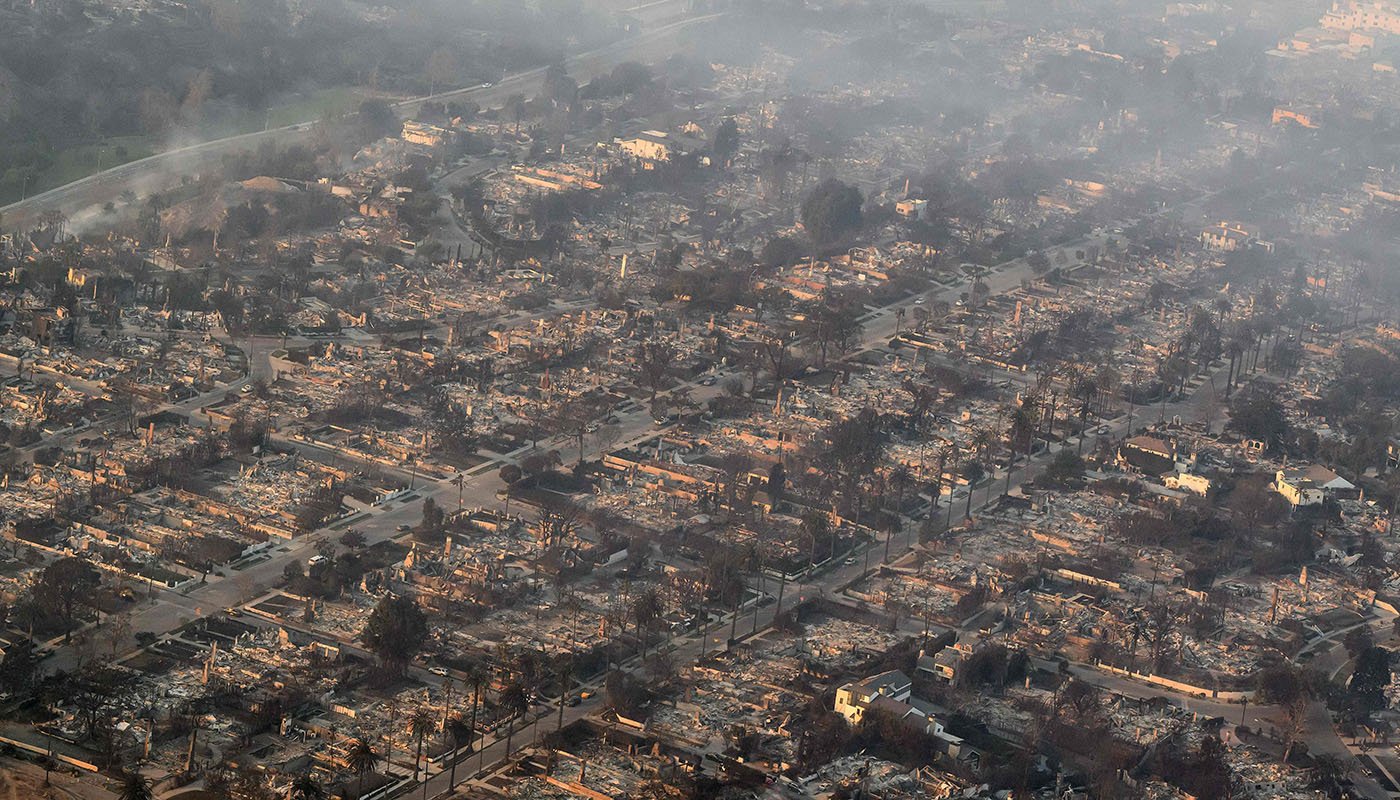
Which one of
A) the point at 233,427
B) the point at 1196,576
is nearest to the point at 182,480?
the point at 233,427

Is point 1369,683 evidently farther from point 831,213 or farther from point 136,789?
point 831,213

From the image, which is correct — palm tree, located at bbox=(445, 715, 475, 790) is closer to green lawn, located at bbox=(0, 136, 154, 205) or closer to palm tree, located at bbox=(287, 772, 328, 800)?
palm tree, located at bbox=(287, 772, 328, 800)

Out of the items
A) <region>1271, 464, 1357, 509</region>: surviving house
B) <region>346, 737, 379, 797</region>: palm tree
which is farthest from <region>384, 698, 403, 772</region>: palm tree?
<region>1271, 464, 1357, 509</region>: surviving house

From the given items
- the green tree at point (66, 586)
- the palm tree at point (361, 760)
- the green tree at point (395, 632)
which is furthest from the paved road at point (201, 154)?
the palm tree at point (361, 760)

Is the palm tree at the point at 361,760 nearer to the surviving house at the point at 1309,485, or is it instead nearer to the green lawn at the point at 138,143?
the surviving house at the point at 1309,485

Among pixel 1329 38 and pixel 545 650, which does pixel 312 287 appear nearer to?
pixel 545 650

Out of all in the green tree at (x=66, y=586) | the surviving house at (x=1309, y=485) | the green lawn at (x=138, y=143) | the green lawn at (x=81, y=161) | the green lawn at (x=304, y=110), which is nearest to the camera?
the green tree at (x=66, y=586)
